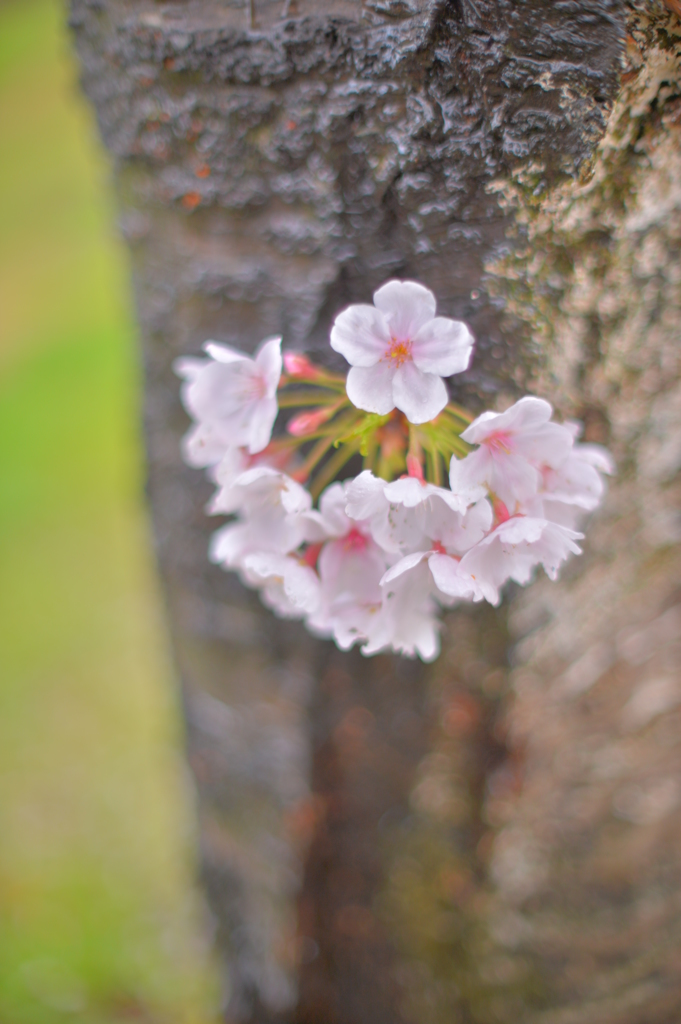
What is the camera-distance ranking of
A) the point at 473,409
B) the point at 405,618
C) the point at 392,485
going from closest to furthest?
the point at 392,485, the point at 405,618, the point at 473,409

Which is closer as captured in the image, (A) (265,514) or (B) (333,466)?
(A) (265,514)

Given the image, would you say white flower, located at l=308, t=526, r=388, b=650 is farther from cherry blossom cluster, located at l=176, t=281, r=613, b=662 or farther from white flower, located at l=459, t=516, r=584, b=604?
white flower, located at l=459, t=516, r=584, b=604

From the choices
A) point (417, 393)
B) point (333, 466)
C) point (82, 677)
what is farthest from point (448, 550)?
point (82, 677)

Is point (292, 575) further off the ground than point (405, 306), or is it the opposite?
point (405, 306)

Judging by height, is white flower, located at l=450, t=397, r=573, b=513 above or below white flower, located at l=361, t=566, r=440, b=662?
above

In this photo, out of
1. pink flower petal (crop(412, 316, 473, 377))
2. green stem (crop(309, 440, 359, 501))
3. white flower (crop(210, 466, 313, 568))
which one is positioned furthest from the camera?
green stem (crop(309, 440, 359, 501))

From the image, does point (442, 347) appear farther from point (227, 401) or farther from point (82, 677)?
point (82, 677)

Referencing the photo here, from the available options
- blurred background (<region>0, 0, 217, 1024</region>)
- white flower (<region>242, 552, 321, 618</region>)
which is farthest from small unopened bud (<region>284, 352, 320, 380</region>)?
blurred background (<region>0, 0, 217, 1024</region>)
